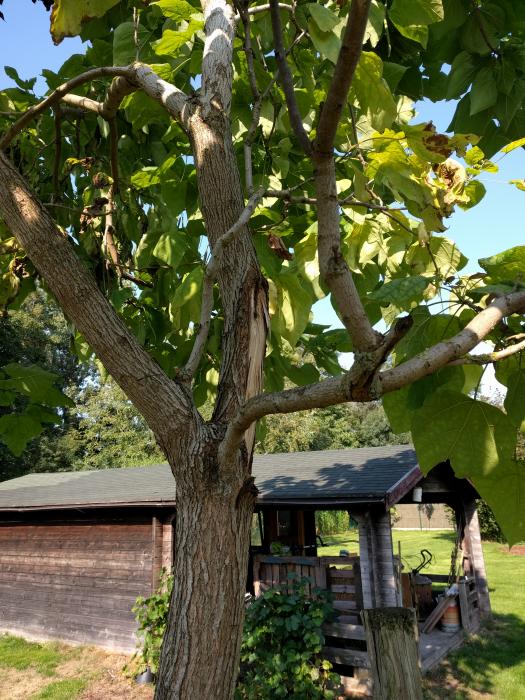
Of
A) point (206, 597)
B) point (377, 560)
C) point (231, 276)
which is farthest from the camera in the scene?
point (377, 560)

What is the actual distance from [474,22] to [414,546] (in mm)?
28302

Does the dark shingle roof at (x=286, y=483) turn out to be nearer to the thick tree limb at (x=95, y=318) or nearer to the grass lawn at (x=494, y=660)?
the grass lawn at (x=494, y=660)

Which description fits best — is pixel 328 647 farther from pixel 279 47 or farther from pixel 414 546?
Result: pixel 414 546

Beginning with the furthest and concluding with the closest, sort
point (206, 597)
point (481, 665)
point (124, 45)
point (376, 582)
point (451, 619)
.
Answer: point (451, 619) < point (481, 665) < point (376, 582) < point (124, 45) < point (206, 597)

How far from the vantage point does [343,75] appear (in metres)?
0.96

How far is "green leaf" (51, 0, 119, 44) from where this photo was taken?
1.14m

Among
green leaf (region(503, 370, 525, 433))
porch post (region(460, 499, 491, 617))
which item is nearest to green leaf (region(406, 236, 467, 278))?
green leaf (region(503, 370, 525, 433))

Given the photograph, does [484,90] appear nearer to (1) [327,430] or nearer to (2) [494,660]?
(2) [494,660]

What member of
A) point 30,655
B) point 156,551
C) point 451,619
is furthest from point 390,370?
point 30,655

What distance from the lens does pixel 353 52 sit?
918 mm

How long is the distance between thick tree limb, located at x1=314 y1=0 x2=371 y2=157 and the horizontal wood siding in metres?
10.5

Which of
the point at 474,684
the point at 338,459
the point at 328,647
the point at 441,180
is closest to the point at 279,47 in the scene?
the point at 441,180

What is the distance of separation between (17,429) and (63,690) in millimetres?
8225

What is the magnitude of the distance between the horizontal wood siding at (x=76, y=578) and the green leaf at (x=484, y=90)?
32.5ft
